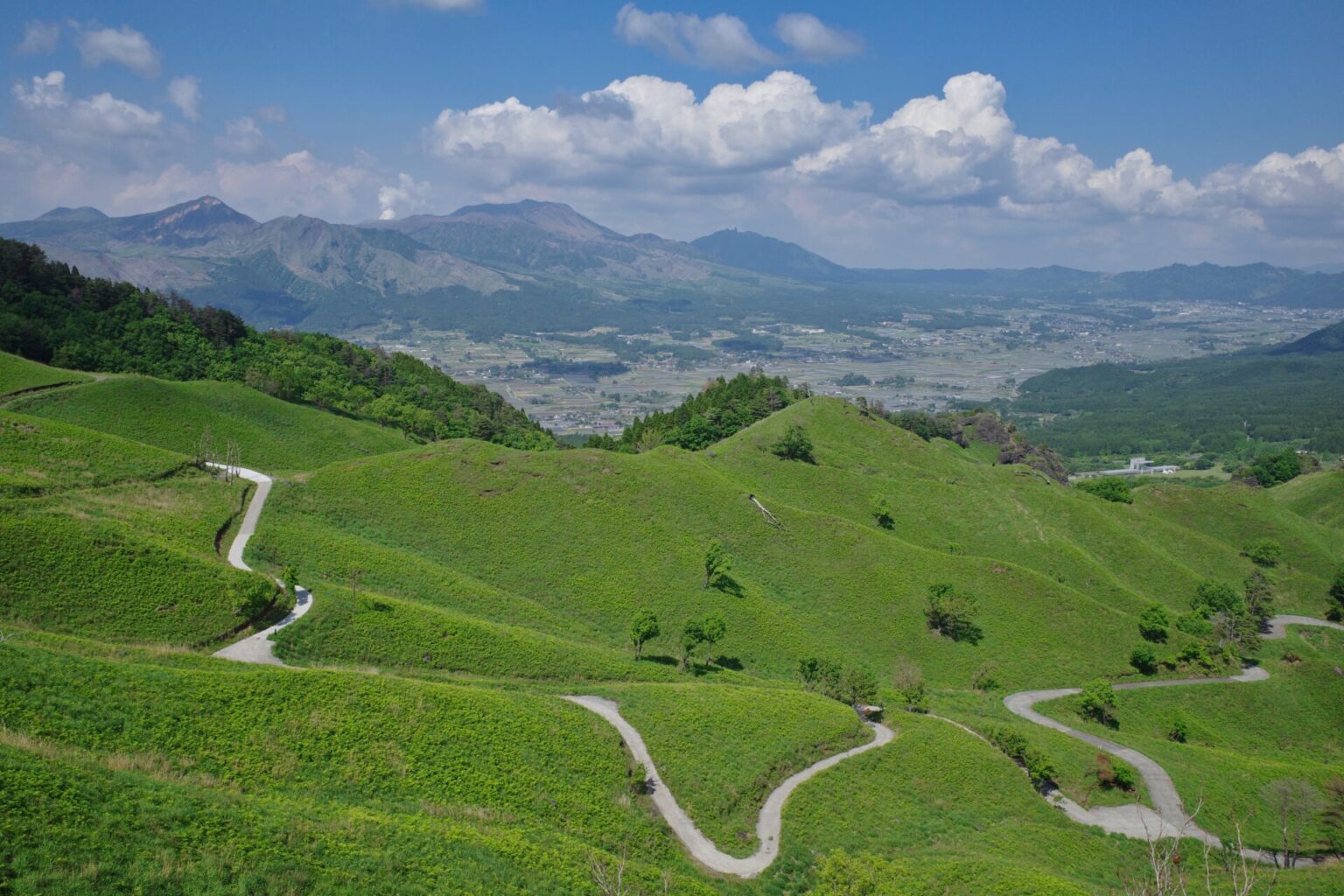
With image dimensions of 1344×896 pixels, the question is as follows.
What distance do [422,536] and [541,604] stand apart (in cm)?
1357

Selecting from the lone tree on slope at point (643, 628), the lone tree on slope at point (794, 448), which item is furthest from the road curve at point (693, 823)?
the lone tree on slope at point (794, 448)

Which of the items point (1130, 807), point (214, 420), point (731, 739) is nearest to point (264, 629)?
point (731, 739)

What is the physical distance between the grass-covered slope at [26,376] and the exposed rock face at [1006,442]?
160 m

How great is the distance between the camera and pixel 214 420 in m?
87.1

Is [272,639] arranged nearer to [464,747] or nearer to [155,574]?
[155,574]

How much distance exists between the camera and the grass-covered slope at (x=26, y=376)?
8019 cm

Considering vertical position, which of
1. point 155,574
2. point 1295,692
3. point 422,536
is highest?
point 155,574

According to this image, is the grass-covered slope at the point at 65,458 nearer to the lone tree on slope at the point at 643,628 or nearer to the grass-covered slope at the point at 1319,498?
the lone tree on slope at the point at 643,628

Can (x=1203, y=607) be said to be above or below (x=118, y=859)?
below

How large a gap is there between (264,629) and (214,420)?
57.6 m

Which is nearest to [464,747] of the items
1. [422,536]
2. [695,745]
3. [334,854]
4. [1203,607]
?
[334,854]

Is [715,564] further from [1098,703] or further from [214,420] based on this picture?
[214,420]

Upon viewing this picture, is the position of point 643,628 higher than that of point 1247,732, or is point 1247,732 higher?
point 643,628

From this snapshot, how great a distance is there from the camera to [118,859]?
1828cm
